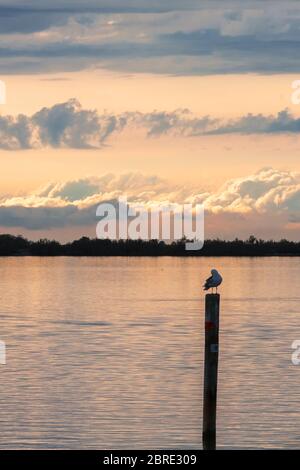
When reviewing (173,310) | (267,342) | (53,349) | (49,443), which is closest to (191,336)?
(267,342)

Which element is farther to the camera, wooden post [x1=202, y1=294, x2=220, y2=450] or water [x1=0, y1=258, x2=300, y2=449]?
water [x1=0, y1=258, x2=300, y2=449]

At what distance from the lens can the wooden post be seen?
26.5 meters

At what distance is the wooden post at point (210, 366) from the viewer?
26516mm

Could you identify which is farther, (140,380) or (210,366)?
(140,380)

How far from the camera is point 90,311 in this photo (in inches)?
3332

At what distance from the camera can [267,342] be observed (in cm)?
5831

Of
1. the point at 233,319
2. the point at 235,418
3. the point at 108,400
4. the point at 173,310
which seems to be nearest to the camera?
the point at 235,418

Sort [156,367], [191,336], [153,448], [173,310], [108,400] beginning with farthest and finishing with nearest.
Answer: [173,310] < [191,336] < [156,367] < [108,400] < [153,448]

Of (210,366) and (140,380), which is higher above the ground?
(210,366)

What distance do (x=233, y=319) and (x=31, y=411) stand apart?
38.5 m

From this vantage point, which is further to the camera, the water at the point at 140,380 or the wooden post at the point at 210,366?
the water at the point at 140,380

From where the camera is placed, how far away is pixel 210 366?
27.3 meters

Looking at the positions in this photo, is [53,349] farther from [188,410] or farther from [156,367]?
[188,410]

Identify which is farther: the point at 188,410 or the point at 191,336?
the point at 191,336
